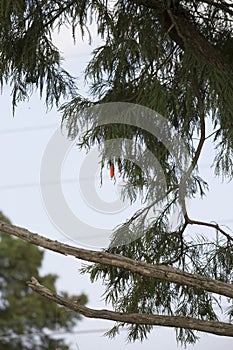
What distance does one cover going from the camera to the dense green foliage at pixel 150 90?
1.53 meters

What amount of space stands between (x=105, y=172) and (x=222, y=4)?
0.46m

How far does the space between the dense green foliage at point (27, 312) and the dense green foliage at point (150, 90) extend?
237 mm

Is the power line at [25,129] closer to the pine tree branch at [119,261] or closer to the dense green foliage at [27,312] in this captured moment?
the dense green foliage at [27,312]

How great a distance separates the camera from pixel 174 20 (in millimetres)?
1519

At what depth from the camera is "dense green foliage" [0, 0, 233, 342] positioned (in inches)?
60.1

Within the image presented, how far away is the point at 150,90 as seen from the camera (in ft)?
4.93

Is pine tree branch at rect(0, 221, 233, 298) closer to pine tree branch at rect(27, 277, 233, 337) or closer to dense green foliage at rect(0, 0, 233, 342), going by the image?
pine tree branch at rect(27, 277, 233, 337)

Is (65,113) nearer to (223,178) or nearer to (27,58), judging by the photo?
(27,58)

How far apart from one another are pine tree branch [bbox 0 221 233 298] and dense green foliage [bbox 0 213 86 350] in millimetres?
750

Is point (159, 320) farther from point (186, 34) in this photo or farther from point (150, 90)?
point (186, 34)

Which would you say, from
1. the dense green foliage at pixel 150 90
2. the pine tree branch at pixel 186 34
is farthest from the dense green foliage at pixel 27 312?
the pine tree branch at pixel 186 34

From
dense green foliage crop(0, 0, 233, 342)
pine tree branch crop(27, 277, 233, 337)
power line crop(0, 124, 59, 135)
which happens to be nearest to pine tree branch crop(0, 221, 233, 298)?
pine tree branch crop(27, 277, 233, 337)

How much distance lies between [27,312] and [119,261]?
0.85 metres

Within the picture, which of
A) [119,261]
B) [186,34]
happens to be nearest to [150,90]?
[186,34]
